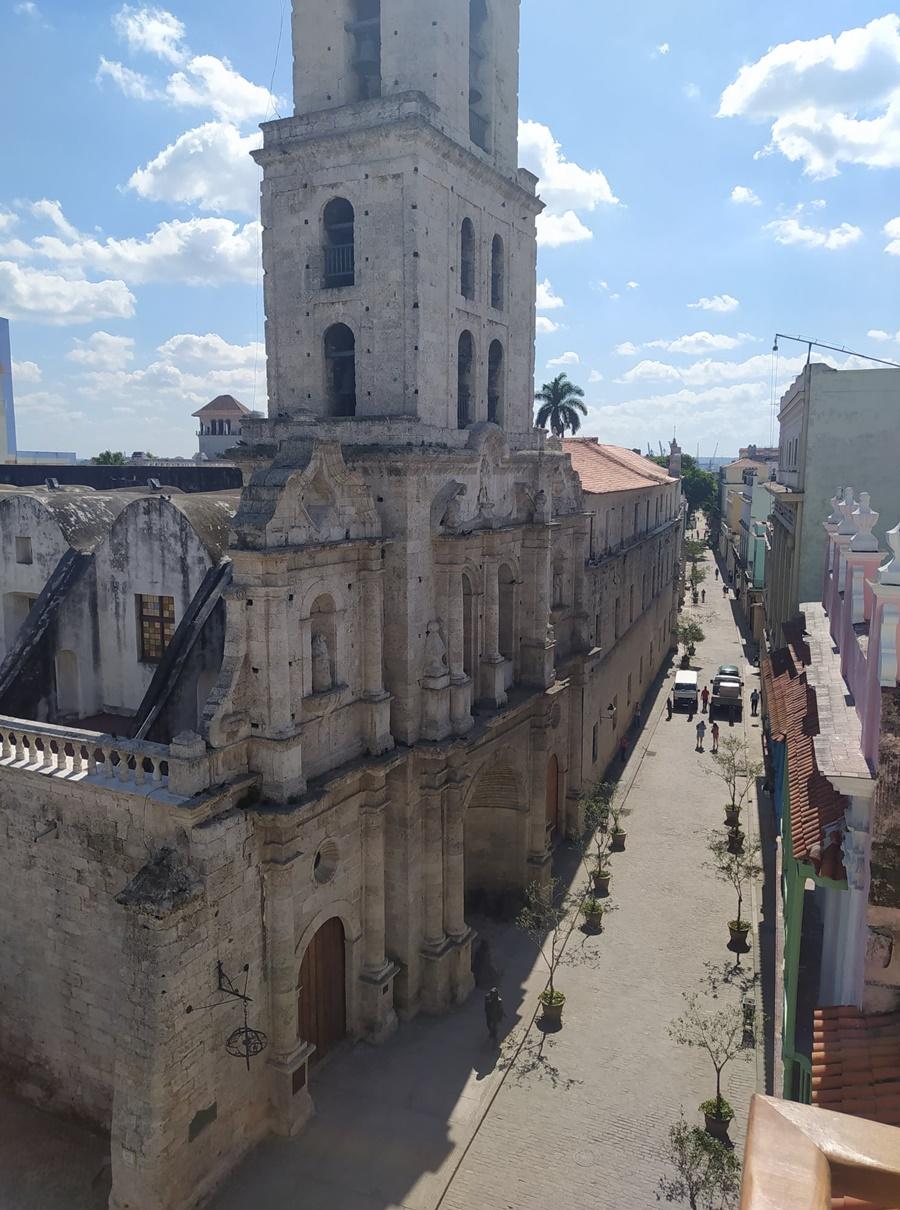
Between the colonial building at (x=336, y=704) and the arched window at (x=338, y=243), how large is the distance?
0.10 metres

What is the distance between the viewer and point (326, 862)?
62.1 feet

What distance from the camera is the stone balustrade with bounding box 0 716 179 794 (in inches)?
623

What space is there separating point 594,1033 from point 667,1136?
334 cm

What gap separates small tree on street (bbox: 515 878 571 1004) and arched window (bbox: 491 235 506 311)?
16.1 m

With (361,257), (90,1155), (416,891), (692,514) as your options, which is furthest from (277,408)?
(692,514)

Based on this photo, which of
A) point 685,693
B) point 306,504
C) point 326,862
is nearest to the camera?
point 306,504

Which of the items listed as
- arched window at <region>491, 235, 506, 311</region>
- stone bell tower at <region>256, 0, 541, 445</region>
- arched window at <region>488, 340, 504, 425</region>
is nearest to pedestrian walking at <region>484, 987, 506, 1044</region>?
stone bell tower at <region>256, 0, 541, 445</region>

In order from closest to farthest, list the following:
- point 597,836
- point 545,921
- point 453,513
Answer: point 453,513
point 545,921
point 597,836

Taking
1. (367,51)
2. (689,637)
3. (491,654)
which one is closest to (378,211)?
(367,51)

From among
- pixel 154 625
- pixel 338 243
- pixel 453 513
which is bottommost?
pixel 154 625

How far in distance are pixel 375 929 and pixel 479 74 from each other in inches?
860

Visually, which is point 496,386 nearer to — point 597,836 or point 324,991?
point 597,836

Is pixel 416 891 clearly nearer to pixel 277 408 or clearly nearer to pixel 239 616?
pixel 239 616

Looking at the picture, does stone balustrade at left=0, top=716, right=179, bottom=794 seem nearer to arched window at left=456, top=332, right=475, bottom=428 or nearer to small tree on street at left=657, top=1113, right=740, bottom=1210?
small tree on street at left=657, top=1113, right=740, bottom=1210
